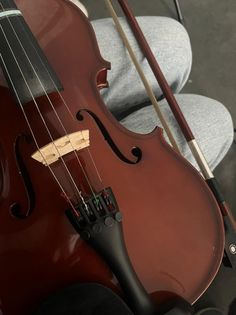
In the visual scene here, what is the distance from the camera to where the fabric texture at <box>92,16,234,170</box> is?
75cm

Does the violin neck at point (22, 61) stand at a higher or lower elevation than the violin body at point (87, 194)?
higher

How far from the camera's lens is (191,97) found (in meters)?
0.81

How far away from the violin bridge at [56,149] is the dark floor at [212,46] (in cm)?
65

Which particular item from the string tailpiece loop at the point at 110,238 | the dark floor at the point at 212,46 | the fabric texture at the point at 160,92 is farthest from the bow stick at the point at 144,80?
the dark floor at the point at 212,46

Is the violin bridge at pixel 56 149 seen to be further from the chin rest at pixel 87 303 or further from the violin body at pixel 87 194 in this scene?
the chin rest at pixel 87 303

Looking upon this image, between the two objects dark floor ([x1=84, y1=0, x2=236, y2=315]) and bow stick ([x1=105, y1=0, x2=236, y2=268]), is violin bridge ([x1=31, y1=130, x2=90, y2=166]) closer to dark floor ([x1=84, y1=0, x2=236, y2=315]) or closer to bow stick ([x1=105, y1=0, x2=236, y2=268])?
bow stick ([x1=105, y1=0, x2=236, y2=268])

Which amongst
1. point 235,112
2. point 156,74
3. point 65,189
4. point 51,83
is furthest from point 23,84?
point 235,112

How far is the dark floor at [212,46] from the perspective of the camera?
117 cm

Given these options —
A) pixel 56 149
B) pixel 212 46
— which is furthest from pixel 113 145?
pixel 212 46

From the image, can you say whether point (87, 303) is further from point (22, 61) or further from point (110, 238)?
point (22, 61)

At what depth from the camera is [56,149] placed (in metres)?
0.59

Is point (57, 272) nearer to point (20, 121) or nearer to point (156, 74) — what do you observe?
point (20, 121)

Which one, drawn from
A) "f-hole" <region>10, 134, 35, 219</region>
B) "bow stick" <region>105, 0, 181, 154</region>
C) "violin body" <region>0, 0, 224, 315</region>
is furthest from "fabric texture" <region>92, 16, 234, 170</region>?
"f-hole" <region>10, 134, 35, 219</region>

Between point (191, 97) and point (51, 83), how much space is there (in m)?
0.31
